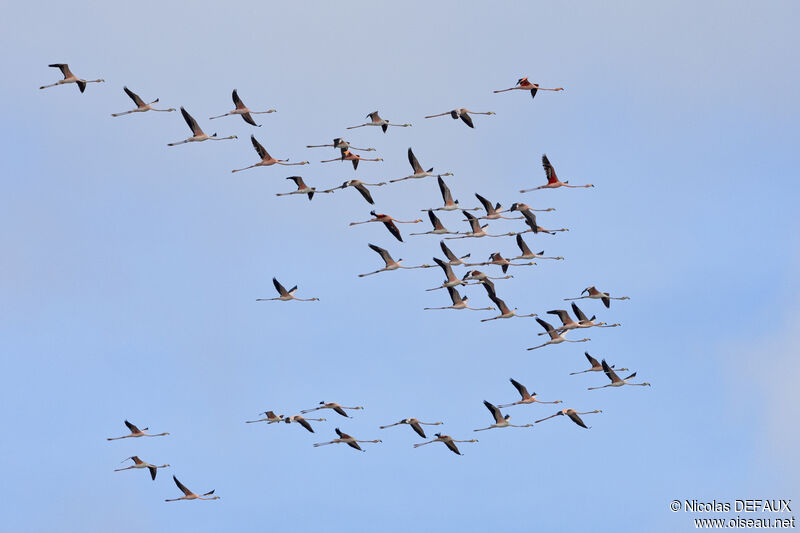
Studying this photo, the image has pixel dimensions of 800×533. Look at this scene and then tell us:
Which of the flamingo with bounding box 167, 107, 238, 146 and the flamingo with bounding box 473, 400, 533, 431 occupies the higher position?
the flamingo with bounding box 167, 107, 238, 146

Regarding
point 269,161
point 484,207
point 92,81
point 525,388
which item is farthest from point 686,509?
point 92,81

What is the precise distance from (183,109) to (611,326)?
22610mm

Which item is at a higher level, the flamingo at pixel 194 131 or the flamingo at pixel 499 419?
the flamingo at pixel 194 131

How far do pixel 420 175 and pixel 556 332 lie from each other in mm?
9785

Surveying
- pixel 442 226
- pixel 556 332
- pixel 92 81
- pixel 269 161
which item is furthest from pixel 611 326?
pixel 92 81

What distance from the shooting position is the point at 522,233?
10806 cm

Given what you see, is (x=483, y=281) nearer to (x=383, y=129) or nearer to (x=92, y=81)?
(x=383, y=129)

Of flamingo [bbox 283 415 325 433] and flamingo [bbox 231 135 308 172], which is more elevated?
flamingo [bbox 231 135 308 172]

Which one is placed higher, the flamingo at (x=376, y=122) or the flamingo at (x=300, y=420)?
the flamingo at (x=376, y=122)

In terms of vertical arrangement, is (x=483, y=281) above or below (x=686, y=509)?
above

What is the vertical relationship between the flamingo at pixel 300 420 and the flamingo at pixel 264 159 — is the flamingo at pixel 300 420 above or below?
below

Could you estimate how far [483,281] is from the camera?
10538 cm

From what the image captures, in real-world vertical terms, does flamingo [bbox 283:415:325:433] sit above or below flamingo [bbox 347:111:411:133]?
below

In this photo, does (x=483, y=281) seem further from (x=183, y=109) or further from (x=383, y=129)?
(x=183, y=109)
